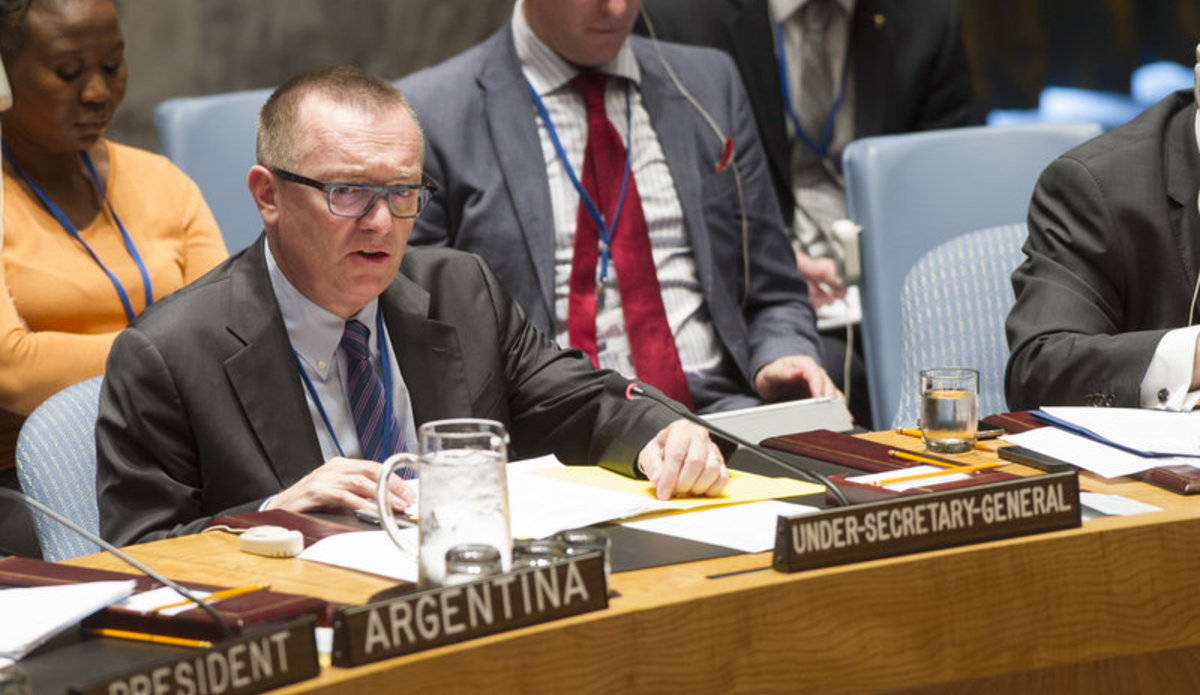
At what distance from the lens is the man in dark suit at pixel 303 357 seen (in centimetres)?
209

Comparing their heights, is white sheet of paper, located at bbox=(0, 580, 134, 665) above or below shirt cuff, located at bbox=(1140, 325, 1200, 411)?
below

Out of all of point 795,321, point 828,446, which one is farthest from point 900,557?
point 795,321

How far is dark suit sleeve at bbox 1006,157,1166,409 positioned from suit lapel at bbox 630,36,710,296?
31.5 inches

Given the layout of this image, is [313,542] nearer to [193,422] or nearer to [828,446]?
[193,422]

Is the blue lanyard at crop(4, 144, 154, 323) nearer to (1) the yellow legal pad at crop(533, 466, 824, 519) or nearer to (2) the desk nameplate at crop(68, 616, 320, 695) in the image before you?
(1) the yellow legal pad at crop(533, 466, 824, 519)

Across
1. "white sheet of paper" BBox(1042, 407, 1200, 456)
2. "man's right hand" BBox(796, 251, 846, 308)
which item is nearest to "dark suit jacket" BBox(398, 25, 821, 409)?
"man's right hand" BBox(796, 251, 846, 308)

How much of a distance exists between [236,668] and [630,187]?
2160 mm

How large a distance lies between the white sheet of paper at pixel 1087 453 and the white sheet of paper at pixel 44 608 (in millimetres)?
1097

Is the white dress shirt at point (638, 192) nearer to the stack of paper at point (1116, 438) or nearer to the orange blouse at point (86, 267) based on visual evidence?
the orange blouse at point (86, 267)

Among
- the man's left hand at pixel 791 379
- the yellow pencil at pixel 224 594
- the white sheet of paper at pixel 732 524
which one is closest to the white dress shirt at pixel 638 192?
the man's left hand at pixel 791 379

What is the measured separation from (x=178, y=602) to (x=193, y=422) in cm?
68

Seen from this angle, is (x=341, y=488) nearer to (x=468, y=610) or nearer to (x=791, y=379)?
(x=468, y=610)

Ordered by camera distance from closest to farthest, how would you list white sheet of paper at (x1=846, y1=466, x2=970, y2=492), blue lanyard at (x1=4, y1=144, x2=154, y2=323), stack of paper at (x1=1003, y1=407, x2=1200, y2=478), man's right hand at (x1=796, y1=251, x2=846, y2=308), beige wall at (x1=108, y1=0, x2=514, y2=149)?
1. white sheet of paper at (x1=846, y1=466, x2=970, y2=492)
2. stack of paper at (x1=1003, y1=407, x2=1200, y2=478)
3. blue lanyard at (x1=4, y1=144, x2=154, y2=323)
4. man's right hand at (x1=796, y1=251, x2=846, y2=308)
5. beige wall at (x1=108, y1=0, x2=514, y2=149)

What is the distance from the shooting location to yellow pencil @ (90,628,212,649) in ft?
4.48
